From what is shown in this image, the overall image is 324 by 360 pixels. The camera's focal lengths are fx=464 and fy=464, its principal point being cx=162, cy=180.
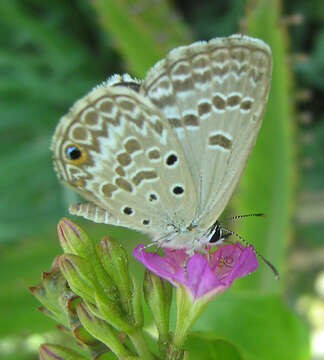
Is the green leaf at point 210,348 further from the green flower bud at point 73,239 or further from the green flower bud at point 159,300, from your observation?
the green flower bud at point 73,239

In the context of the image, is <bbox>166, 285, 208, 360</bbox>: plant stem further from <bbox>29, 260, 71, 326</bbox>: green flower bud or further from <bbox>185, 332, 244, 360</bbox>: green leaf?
<bbox>29, 260, 71, 326</bbox>: green flower bud

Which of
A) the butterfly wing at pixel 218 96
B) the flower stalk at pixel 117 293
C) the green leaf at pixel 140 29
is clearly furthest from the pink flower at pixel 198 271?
the green leaf at pixel 140 29

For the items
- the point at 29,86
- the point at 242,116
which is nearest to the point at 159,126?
the point at 242,116

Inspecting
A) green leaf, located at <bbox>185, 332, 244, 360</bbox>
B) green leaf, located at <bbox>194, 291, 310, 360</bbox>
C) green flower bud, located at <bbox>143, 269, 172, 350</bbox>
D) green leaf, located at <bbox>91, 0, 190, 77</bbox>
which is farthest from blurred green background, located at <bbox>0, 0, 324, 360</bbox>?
green flower bud, located at <bbox>143, 269, 172, 350</bbox>

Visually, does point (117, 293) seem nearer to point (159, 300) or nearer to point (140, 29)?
point (159, 300)

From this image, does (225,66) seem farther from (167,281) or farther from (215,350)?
(215,350)

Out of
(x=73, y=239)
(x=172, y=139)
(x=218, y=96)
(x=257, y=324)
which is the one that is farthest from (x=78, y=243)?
(x=257, y=324)
